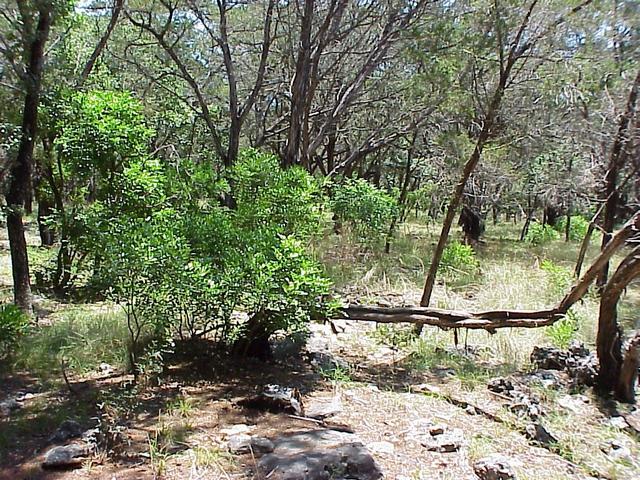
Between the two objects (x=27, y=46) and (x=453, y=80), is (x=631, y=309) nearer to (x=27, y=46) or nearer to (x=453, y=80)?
(x=453, y=80)

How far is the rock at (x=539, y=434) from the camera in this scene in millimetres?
3865

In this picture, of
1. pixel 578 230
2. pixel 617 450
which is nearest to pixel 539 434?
pixel 617 450

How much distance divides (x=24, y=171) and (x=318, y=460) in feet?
16.2

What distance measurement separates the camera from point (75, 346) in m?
5.35

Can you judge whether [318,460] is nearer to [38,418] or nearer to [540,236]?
[38,418]

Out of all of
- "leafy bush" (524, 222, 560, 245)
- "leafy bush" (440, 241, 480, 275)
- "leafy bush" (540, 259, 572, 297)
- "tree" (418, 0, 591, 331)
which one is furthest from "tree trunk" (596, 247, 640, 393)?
"leafy bush" (524, 222, 560, 245)

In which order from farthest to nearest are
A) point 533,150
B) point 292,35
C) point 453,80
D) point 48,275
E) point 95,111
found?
1. point 533,150
2. point 292,35
3. point 48,275
4. point 453,80
5. point 95,111

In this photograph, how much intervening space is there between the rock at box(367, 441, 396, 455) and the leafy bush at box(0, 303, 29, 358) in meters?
3.39

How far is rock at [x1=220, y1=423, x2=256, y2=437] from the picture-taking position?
361 cm

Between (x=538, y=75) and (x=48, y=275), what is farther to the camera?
(x=48, y=275)

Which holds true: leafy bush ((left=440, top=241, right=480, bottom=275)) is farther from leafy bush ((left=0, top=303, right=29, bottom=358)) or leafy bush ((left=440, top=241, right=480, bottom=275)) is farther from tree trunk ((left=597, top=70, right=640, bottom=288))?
leafy bush ((left=0, top=303, right=29, bottom=358))

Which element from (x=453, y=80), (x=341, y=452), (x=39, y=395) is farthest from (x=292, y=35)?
(x=341, y=452)

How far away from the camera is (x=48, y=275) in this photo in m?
8.42

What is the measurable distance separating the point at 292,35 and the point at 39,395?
892 cm
